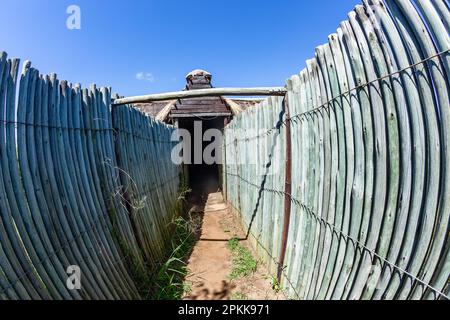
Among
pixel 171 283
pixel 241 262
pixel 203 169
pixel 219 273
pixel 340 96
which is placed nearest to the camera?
pixel 340 96

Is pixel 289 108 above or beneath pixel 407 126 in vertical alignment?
above

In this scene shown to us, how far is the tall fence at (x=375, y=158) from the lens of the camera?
4.55 feet

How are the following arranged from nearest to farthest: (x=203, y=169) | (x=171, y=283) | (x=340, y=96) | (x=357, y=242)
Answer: (x=357, y=242) < (x=340, y=96) < (x=171, y=283) < (x=203, y=169)

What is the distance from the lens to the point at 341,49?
2.12 metres

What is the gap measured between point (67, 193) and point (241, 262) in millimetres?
3277

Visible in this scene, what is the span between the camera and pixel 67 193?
8.51 ft

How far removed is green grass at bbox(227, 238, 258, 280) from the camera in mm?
4562

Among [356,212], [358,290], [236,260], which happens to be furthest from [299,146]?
[236,260]

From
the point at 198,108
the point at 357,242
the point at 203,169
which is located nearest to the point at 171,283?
the point at 357,242

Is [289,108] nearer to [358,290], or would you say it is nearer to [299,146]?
[299,146]

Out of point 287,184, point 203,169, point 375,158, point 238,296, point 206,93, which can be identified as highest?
point 206,93

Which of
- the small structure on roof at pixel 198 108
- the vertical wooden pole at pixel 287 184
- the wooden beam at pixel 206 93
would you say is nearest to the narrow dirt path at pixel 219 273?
the vertical wooden pole at pixel 287 184

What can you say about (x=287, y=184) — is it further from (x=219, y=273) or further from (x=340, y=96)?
(x=219, y=273)
